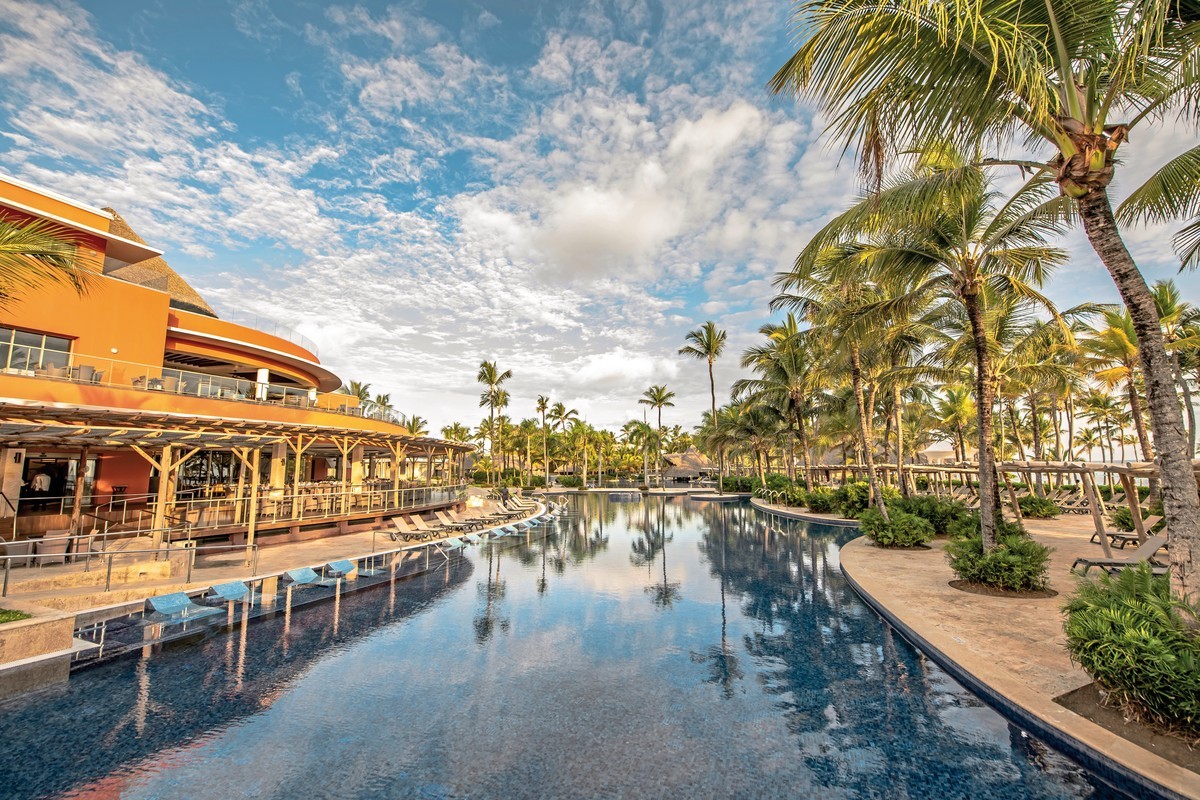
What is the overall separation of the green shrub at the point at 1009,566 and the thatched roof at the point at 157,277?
24893 mm

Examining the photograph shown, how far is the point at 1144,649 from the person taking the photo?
430cm

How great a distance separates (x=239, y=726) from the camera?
5.44 metres

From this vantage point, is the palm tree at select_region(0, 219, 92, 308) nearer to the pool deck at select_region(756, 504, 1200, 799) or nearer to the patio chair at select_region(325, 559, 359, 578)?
the patio chair at select_region(325, 559, 359, 578)

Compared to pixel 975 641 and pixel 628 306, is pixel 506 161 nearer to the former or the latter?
pixel 975 641

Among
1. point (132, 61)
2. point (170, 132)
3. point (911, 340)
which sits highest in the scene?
point (132, 61)

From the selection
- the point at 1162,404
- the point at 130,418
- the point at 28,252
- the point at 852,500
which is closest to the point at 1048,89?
the point at 1162,404

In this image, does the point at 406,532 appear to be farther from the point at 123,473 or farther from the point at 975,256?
the point at 975,256

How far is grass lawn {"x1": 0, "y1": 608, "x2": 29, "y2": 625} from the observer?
6309 mm

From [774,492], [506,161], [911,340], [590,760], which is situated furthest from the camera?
[774,492]

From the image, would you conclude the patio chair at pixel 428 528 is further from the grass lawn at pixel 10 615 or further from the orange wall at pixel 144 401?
the grass lawn at pixel 10 615

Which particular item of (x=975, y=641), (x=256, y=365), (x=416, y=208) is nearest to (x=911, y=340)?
(x=975, y=641)

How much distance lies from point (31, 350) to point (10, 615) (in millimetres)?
10908

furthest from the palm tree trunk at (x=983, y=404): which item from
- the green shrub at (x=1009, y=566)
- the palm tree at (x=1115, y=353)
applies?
the palm tree at (x=1115, y=353)

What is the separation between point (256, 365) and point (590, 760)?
23.8m
